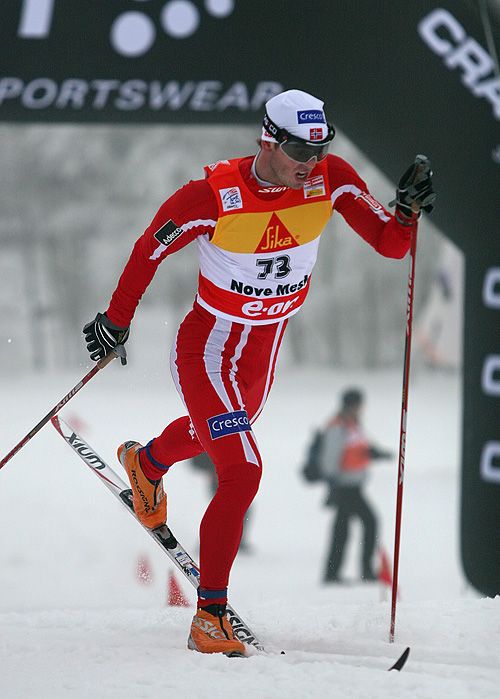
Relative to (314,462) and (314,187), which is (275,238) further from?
(314,462)

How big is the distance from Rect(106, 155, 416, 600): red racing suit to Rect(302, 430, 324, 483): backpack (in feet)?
10.5

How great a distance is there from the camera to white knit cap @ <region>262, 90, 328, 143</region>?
9.54ft

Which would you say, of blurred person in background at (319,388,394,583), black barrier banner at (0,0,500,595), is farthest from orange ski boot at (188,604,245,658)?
blurred person in background at (319,388,394,583)

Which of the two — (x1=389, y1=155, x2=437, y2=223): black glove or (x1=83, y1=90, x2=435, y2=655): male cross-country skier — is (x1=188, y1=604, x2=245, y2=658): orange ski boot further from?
(x1=389, y1=155, x2=437, y2=223): black glove

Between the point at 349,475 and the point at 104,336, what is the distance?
368cm

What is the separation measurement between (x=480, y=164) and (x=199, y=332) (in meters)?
2.11

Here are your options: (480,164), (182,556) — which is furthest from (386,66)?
(182,556)

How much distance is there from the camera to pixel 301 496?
11211 millimetres

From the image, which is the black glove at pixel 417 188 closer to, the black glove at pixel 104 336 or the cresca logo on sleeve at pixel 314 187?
the cresca logo on sleeve at pixel 314 187

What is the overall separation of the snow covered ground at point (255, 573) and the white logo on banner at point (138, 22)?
157 cm

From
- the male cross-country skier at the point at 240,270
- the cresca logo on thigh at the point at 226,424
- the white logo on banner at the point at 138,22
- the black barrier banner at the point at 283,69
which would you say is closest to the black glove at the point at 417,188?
the male cross-country skier at the point at 240,270

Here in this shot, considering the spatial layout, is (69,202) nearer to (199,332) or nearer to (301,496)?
(301,496)

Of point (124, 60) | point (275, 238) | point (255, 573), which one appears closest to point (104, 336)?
point (275, 238)

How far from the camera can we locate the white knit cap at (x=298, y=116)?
2908mm
